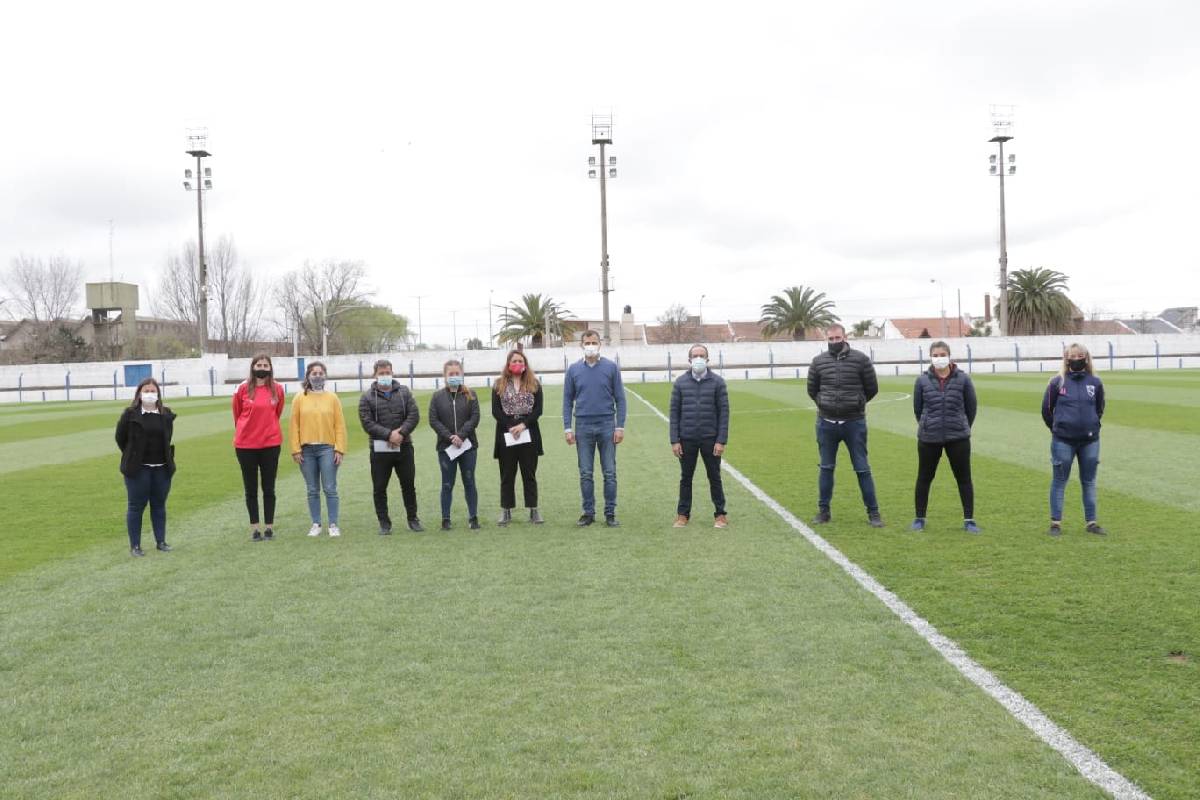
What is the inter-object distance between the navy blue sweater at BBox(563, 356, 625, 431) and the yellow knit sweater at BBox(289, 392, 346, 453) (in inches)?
88.7

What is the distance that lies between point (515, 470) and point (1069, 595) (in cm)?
545

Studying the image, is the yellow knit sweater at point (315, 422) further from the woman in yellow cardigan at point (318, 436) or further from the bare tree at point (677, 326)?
the bare tree at point (677, 326)

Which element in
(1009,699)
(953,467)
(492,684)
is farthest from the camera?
(953,467)

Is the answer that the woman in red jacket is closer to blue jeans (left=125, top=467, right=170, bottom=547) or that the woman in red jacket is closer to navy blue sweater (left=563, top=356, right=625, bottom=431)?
blue jeans (left=125, top=467, right=170, bottom=547)

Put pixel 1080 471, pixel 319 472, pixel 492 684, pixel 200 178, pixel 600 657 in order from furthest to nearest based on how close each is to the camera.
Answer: pixel 200 178 → pixel 319 472 → pixel 1080 471 → pixel 600 657 → pixel 492 684

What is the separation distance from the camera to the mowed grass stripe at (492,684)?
4230 mm

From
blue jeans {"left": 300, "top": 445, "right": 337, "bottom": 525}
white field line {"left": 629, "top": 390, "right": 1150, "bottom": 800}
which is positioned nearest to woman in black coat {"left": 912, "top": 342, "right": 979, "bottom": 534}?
white field line {"left": 629, "top": 390, "right": 1150, "bottom": 800}

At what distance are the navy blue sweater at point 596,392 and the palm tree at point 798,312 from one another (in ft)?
223

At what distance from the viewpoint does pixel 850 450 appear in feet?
32.1

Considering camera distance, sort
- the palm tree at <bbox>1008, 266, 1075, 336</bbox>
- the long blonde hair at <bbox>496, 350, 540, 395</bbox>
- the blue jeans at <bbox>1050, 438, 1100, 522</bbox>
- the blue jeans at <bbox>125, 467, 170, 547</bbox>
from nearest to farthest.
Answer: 1. the blue jeans at <bbox>1050, 438, 1100, 522</bbox>
2. the blue jeans at <bbox>125, 467, 170, 547</bbox>
3. the long blonde hair at <bbox>496, 350, 540, 395</bbox>
4. the palm tree at <bbox>1008, 266, 1075, 336</bbox>

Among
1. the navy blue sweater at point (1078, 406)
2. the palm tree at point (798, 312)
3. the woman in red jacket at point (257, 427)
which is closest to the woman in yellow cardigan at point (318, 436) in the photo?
the woman in red jacket at point (257, 427)

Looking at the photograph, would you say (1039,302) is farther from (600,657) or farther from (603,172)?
(600,657)

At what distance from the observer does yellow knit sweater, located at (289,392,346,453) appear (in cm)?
990

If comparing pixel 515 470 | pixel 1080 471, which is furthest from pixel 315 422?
pixel 1080 471
